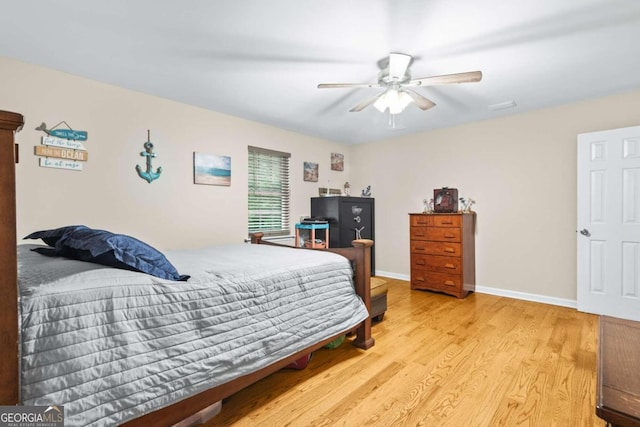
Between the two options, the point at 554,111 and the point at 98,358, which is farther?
the point at 554,111

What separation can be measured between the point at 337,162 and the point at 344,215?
3.90 feet

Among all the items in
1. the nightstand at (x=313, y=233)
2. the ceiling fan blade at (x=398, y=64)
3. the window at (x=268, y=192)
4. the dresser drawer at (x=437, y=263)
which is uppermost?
the ceiling fan blade at (x=398, y=64)

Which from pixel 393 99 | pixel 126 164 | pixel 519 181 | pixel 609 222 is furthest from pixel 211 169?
pixel 609 222

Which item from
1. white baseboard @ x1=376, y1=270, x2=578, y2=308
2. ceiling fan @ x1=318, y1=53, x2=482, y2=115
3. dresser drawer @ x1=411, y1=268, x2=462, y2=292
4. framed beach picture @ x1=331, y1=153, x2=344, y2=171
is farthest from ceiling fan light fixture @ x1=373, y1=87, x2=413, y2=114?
white baseboard @ x1=376, y1=270, x2=578, y2=308

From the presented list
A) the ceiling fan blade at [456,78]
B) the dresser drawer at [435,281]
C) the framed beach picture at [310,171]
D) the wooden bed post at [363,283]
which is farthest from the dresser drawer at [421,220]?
the ceiling fan blade at [456,78]

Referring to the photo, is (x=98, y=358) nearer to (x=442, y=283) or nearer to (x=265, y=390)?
(x=265, y=390)

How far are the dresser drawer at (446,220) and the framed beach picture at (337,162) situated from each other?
1.97 metres

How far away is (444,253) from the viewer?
12.3ft

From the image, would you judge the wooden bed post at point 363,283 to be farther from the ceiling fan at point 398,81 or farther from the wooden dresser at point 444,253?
the wooden dresser at point 444,253

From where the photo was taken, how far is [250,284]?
1552 mm

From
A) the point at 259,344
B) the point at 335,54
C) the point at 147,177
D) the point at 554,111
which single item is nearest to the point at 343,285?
the point at 259,344

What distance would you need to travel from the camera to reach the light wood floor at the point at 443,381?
152 cm

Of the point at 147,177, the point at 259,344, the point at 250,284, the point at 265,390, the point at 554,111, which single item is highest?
the point at 554,111

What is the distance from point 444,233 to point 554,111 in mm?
1867
